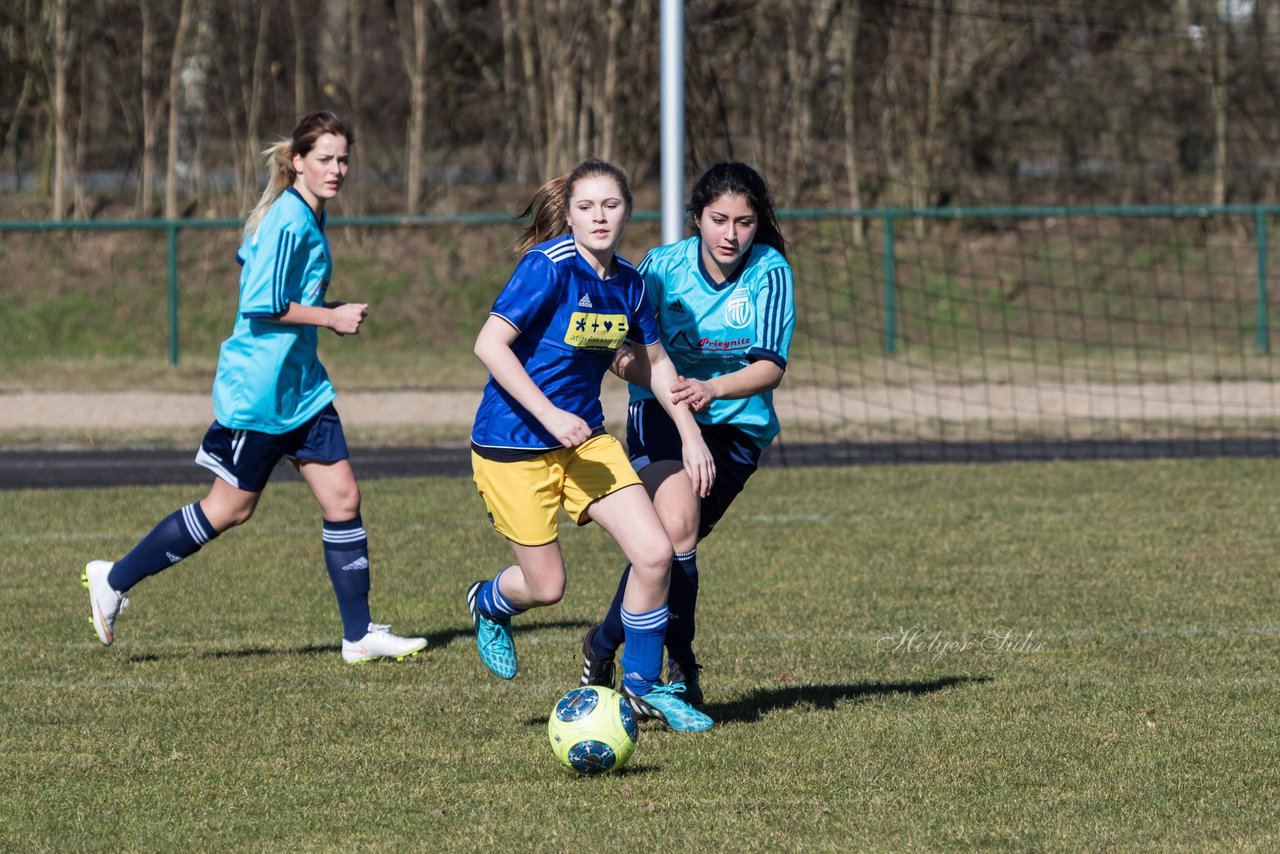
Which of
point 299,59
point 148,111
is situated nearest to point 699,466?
point 148,111

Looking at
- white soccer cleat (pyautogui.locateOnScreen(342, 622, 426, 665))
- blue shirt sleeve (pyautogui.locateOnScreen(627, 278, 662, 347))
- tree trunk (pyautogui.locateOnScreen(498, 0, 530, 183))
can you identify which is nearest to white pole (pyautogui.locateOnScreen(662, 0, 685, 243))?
white soccer cleat (pyautogui.locateOnScreen(342, 622, 426, 665))

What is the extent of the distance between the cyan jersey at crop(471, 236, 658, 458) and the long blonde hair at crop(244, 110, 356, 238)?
58.0 inches

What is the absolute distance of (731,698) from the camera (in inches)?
223

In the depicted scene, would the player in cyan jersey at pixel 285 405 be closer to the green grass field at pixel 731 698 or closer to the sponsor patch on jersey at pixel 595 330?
the green grass field at pixel 731 698

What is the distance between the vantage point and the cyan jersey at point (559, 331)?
492 centimetres

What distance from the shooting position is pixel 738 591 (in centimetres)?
754

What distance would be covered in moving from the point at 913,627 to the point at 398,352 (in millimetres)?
14083

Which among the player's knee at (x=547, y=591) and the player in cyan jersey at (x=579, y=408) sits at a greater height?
the player in cyan jersey at (x=579, y=408)

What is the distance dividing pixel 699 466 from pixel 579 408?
40 centimetres

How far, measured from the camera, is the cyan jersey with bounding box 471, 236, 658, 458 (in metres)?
4.92

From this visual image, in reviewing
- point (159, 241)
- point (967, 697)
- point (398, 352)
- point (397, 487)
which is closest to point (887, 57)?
point (398, 352)

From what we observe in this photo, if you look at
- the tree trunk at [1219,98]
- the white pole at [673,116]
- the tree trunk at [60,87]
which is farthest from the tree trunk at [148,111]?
the tree trunk at [1219,98]

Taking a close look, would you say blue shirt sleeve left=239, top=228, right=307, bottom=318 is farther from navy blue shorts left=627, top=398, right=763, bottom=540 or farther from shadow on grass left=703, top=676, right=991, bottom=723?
shadow on grass left=703, top=676, right=991, bottom=723

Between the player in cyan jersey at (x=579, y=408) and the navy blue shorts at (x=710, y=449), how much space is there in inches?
14.2
